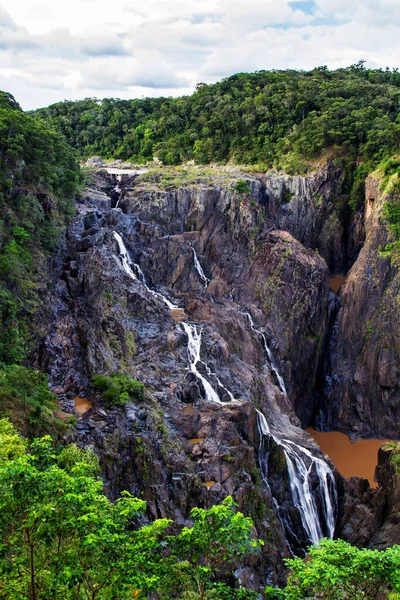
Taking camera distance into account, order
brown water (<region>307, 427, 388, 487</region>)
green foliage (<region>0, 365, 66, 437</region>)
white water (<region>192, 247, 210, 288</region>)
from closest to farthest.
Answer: green foliage (<region>0, 365, 66, 437</region>), brown water (<region>307, 427, 388, 487</region>), white water (<region>192, 247, 210, 288</region>)

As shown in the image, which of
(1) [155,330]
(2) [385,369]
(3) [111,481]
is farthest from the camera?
(2) [385,369]

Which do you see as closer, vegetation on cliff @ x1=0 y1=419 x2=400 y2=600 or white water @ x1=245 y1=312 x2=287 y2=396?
vegetation on cliff @ x1=0 y1=419 x2=400 y2=600

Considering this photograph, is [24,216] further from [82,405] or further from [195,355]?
[195,355]

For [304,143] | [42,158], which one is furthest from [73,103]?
[42,158]

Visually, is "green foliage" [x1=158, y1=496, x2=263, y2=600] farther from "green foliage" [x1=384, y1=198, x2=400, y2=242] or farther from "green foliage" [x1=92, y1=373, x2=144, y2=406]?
"green foliage" [x1=384, y1=198, x2=400, y2=242]

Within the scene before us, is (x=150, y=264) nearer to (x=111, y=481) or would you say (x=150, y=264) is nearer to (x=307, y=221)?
(x=307, y=221)

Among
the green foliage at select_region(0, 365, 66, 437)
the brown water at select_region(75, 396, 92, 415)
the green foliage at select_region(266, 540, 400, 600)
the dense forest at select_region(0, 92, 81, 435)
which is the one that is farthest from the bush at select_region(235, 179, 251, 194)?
the green foliage at select_region(266, 540, 400, 600)

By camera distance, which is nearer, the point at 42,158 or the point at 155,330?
the point at 155,330
